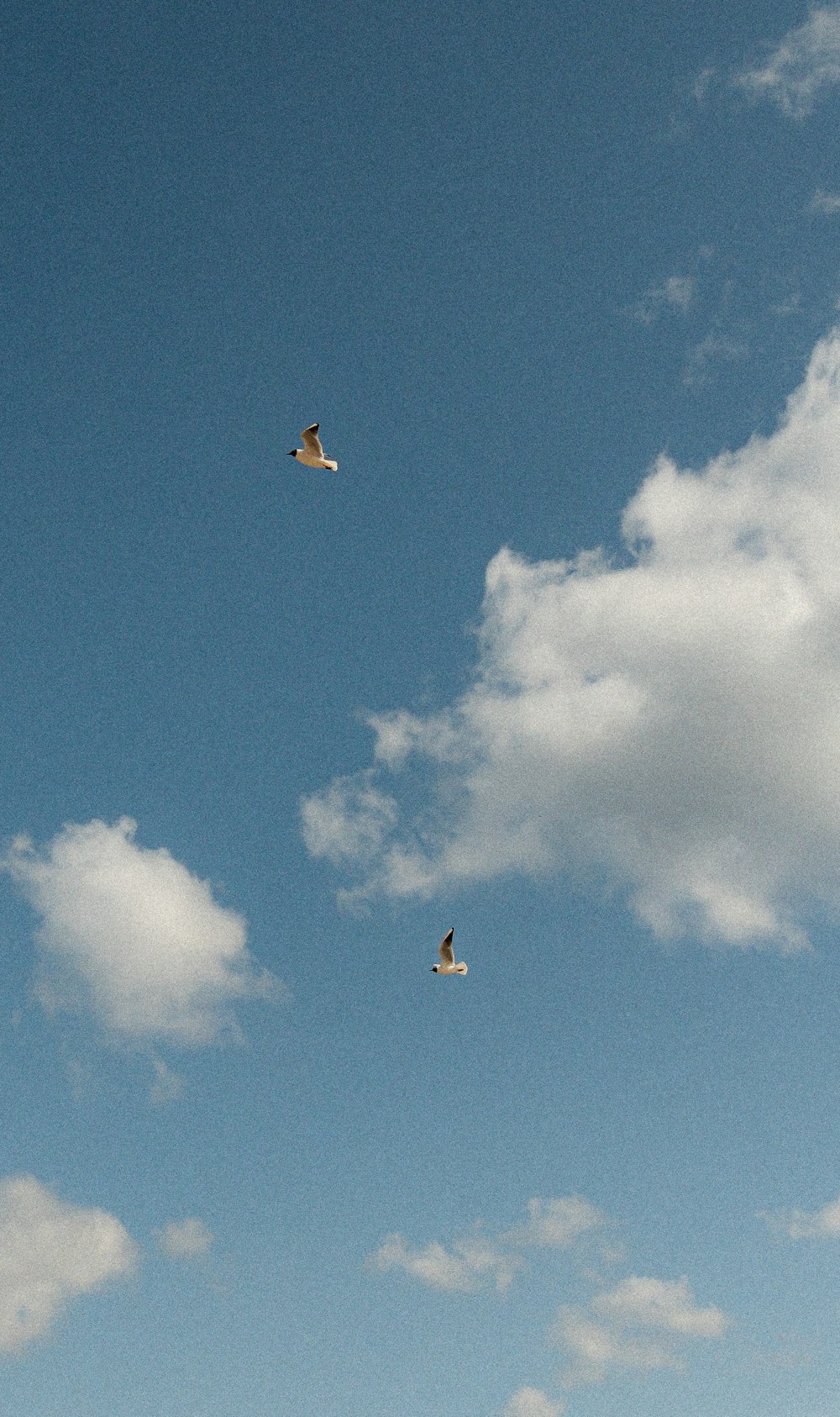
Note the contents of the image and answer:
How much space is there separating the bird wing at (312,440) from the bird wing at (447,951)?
58.2m

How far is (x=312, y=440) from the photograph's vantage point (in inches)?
4269

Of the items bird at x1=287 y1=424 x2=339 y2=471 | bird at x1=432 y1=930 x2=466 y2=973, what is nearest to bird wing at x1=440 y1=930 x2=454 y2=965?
bird at x1=432 y1=930 x2=466 y2=973

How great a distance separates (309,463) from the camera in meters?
112

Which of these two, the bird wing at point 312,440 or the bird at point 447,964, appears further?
the bird at point 447,964

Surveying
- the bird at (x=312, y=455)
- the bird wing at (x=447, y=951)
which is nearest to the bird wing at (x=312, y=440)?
the bird at (x=312, y=455)

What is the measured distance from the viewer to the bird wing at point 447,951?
5591 inches

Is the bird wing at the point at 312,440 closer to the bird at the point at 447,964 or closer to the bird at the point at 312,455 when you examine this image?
the bird at the point at 312,455

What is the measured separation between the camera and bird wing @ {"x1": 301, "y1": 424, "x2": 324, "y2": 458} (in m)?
105

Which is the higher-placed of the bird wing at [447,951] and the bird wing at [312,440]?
the bird wing at [312,440]

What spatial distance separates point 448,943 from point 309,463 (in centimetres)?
5955

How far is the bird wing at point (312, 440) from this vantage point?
346ft

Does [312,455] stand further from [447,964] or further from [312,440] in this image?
[447,964]

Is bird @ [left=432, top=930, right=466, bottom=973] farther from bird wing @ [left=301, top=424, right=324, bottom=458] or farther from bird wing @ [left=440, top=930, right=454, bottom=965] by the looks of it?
bird wing @ [left=301, top=424, right=324, bottom=458]

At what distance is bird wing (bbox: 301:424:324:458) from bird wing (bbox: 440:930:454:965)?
191 feet
